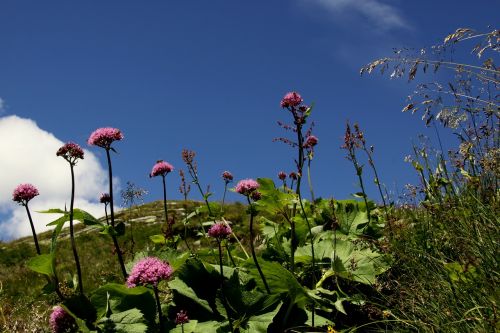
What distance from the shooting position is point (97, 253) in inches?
759

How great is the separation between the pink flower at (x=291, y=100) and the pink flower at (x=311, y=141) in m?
0.33

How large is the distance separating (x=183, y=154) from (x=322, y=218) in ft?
7.17

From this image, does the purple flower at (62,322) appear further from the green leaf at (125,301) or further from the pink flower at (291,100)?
the pink flower at (291,100)

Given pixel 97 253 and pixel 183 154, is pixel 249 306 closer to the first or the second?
pixel 183 154

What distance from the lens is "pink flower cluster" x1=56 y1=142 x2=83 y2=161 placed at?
4094mm

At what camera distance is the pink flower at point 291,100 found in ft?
14.3

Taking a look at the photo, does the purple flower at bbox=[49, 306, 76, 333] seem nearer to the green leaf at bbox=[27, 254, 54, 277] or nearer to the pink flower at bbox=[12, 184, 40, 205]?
the green leaf at bbox=[27, 254, 54, 277]

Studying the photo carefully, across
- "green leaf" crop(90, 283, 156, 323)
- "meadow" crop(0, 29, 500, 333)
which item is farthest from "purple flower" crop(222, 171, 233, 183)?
"green leaf" crop(90, 283, 156, 323)

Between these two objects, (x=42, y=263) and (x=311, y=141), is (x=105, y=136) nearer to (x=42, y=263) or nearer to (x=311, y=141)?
(x=42, y=263)

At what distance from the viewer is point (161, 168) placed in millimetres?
5113

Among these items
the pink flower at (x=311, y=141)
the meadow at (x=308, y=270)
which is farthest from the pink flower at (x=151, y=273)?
the pink flower at (x=311, y=141)

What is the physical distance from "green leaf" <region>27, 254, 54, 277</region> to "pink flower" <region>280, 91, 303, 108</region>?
7.44 ft

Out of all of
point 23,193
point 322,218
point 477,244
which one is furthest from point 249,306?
point 322,218

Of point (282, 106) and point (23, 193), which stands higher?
point (282, 106)
